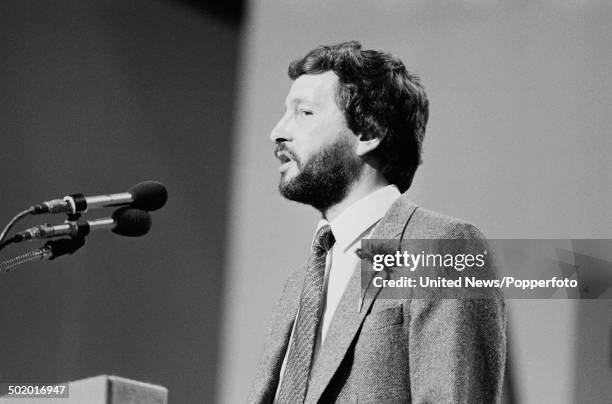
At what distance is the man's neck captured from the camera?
2.34 metres

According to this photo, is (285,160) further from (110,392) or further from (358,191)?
(110,392)

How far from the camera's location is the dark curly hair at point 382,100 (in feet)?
7.86

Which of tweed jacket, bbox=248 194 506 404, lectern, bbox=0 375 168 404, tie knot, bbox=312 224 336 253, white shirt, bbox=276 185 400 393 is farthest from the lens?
tie knot, bbox=312 224 336 253

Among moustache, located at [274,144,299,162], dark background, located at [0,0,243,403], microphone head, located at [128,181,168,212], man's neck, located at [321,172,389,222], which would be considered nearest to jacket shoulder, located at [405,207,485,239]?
man's neck, located at [321,172,389,222]

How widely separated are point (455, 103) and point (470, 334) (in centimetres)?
105

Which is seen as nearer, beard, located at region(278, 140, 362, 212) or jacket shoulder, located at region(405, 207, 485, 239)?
jacket shoulder, located at region(405, 207, 485, 239)

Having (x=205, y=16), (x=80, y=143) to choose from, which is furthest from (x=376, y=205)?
(x=205, y=16)

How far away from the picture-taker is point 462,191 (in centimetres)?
275

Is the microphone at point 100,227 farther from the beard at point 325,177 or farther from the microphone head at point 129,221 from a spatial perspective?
the beard at point 325,177

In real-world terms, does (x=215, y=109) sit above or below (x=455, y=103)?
above

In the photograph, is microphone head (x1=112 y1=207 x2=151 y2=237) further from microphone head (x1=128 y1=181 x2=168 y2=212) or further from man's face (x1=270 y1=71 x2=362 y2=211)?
man's face (x1=270 y1=71 x2=362 y2=211)

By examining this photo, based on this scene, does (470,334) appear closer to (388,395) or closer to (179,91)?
(388,395)

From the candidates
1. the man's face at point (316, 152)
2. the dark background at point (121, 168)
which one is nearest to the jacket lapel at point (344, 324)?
the man's face at point (316, 152)

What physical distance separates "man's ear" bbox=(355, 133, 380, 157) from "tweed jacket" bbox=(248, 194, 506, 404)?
0.35 meters
